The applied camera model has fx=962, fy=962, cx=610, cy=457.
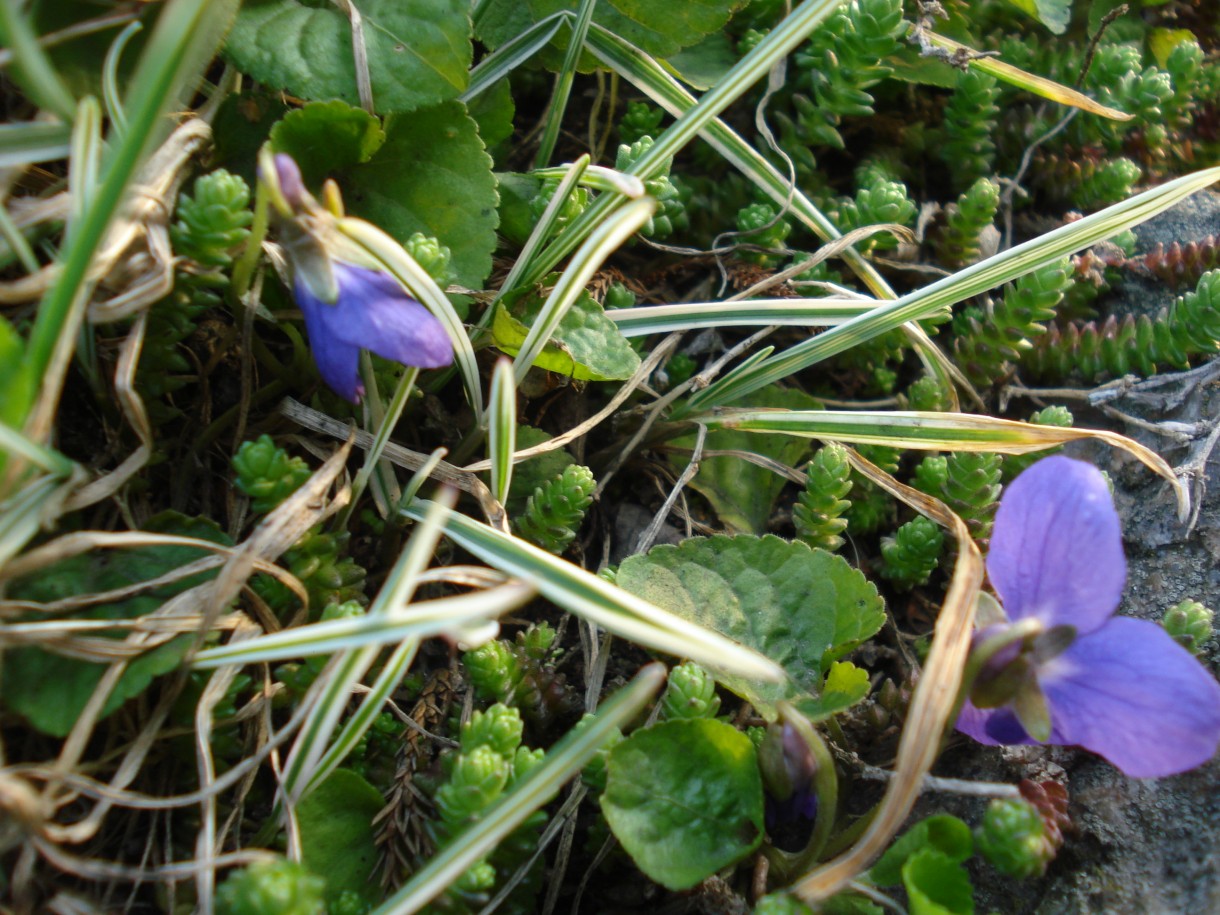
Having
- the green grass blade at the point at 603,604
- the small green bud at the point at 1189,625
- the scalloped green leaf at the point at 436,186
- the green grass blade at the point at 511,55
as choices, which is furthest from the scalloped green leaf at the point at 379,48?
the small green bud at the point at 1189,625

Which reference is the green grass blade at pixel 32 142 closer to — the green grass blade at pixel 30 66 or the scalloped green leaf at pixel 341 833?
the green grass blade at pixel 30 66

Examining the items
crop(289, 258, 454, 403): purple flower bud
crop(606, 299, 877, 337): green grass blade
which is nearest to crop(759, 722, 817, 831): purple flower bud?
crop(289, 258, 454, 403): purple flower bud

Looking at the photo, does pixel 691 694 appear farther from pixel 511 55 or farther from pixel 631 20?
pixel 631 20

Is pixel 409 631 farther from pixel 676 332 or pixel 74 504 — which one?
pixel 676 332

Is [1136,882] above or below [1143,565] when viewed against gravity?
below

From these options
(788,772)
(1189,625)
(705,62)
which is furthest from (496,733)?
(705,62)

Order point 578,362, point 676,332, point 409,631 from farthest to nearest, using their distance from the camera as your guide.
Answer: point 676,332, point 578,362, point 409,631

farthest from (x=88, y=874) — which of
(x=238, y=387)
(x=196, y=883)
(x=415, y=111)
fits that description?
(x=415, y=111)
